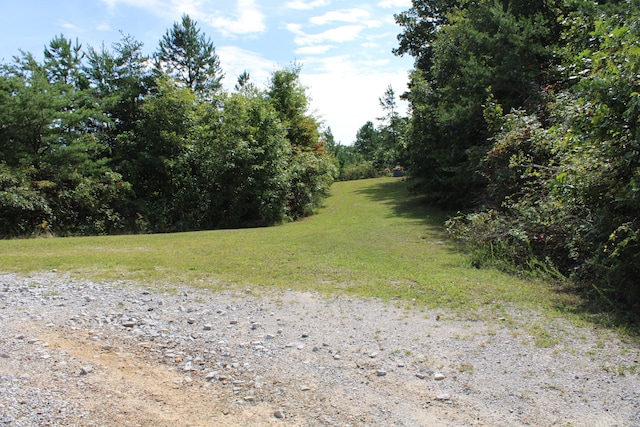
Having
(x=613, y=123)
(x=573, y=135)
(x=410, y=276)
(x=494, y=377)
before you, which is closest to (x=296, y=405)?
(x=494, y=377)

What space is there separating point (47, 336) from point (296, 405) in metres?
3.11

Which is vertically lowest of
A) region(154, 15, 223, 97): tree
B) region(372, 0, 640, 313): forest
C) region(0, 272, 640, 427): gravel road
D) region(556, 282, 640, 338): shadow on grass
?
region(556, 282, 640, 338): shadow on grass

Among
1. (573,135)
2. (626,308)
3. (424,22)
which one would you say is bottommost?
(626,308)

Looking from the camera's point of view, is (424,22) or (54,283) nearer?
(54,283)

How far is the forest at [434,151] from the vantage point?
6.33 meters

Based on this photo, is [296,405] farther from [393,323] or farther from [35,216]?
[35,216]

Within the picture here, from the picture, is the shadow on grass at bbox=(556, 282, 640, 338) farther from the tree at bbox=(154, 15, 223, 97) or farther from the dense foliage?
the tree at bbox=(154, 15, 223, 97)

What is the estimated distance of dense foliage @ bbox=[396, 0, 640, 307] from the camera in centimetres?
572

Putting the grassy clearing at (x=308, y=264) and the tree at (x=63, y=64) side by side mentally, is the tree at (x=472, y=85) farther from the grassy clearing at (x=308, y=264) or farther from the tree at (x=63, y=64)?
the tree at (x=63, y=64)

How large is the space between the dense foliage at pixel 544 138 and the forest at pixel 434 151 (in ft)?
0.14

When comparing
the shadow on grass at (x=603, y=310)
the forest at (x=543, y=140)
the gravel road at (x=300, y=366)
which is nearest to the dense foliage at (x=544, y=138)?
the forest at (x=543, y=140)

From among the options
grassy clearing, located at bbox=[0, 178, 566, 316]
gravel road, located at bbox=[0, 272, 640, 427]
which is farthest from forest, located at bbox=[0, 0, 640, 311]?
gravel road, located at bbox=[0, 272, 640, 427]

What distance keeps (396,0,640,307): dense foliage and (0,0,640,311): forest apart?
4cm

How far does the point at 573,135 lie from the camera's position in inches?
254
